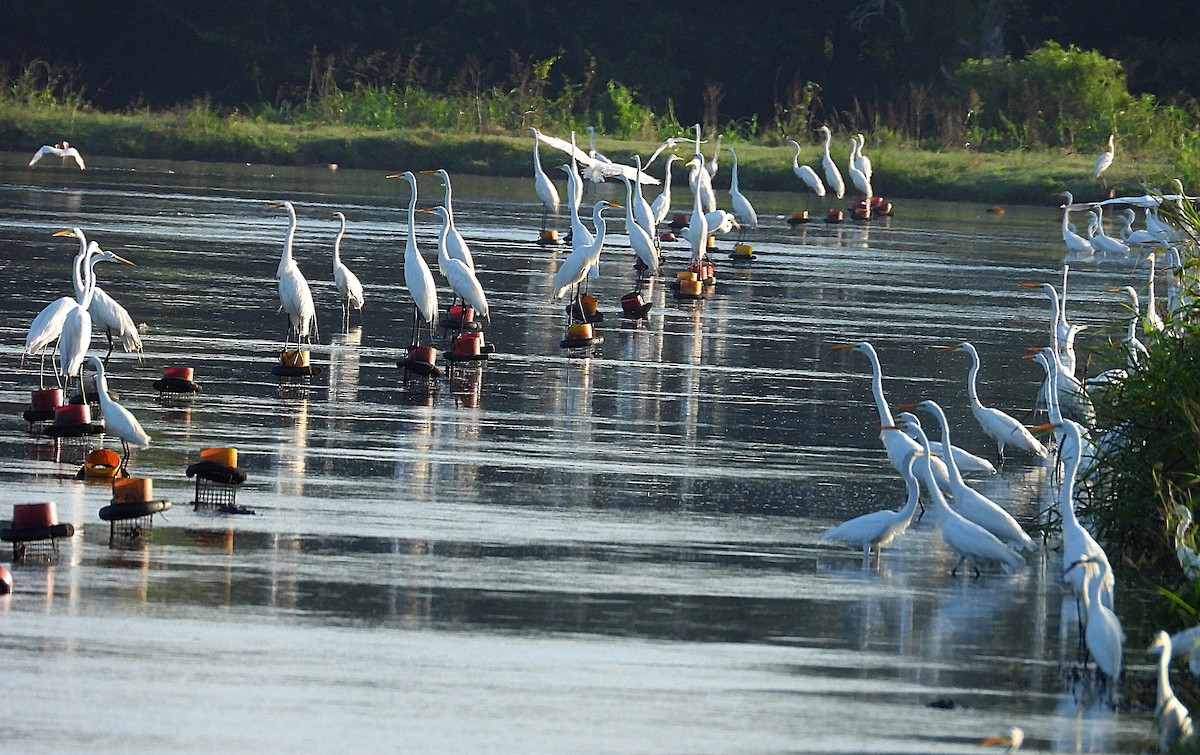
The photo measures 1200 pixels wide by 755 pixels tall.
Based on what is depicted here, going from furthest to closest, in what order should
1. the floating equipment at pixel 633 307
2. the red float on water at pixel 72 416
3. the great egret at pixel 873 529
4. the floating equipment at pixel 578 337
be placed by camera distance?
1. the floating equipment at pixel 633 307
2. the floating equipment at pixel 578 337
3. the red float on water at pixel 72 416
4. the great egret at pixel 873 529

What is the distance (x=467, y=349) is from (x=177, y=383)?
2879mm

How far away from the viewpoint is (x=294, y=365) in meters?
14.7

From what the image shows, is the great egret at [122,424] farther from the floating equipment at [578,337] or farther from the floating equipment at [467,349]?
the floating equipment at [578,337]

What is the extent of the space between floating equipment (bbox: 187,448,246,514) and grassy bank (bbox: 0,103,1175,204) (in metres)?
33.4

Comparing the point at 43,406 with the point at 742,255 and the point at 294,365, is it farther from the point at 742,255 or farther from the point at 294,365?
the point at 742,255

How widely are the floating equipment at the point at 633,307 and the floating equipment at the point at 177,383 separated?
6680 millimetres

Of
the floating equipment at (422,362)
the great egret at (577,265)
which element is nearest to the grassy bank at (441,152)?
the great egret at (577,265)

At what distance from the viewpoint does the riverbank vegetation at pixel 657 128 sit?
4384 cm

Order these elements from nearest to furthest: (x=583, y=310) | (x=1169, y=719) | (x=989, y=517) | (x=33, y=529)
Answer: (x=1169, y=719), (x=33, y=529), (x=989, y=517), (x=583, y=310)

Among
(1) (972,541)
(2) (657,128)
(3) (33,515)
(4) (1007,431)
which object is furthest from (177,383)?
(2) (657,128)

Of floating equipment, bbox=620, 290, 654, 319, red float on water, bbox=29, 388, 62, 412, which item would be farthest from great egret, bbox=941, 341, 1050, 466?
floating equipment, bbox=620, 290, 654, 319

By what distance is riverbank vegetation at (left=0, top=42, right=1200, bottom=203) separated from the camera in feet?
144

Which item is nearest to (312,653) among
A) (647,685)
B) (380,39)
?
(647,685)

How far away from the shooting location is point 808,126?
50.8m
